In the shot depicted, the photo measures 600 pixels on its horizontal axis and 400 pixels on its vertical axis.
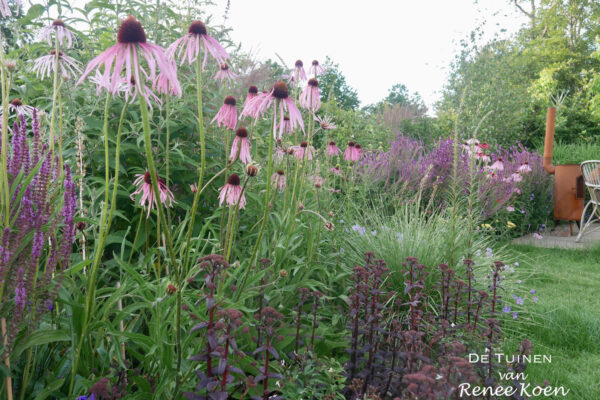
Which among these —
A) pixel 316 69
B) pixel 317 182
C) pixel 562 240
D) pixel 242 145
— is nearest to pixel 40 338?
pixel 242 145

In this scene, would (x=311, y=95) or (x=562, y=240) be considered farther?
(x=562, y=240)

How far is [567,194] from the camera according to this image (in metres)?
6.73

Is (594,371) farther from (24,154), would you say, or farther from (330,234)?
(24,154)

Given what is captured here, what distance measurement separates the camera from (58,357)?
55.9 inches

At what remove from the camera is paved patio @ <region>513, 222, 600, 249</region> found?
5.70m

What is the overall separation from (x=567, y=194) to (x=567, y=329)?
4683 mm

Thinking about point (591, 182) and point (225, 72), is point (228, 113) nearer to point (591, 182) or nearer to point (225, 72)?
point (225, 72)

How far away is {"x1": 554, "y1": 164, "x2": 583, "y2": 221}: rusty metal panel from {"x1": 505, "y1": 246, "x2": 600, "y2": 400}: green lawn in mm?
2378

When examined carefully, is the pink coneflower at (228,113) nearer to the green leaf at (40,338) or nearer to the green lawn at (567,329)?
the green leaf at (40,338)

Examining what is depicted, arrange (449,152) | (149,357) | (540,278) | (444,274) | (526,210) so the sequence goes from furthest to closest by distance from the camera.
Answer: (526,210) < (449,152) < (540,278) < (444,274) < (149,357)

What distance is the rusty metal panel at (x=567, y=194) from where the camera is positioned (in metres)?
6.62

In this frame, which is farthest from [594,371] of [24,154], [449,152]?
[449,152]

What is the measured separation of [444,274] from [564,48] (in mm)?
20897

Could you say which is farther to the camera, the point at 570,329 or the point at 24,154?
the point at 570,329
